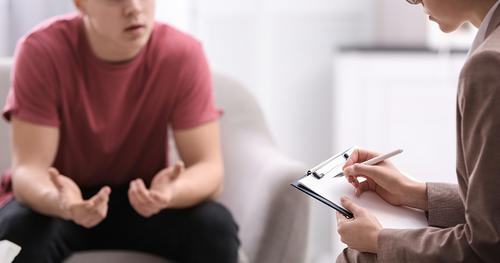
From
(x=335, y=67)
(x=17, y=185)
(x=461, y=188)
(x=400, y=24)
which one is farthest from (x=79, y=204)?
(x=400, y=24)

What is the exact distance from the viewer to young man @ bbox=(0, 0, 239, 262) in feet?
4.42

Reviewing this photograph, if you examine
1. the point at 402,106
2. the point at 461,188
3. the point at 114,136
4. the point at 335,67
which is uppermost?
the point at 461,188

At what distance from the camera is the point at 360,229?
0.93m

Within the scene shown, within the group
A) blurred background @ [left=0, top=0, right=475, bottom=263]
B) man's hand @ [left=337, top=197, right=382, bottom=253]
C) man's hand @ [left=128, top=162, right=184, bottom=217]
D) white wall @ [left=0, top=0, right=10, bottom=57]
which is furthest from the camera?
blurred background @ [left=0, top=0, right=475, bottom=263]

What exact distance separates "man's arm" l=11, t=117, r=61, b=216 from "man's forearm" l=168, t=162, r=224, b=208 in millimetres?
256

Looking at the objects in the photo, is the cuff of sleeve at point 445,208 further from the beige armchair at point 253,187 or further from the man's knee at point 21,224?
the man's knee at point 21,224

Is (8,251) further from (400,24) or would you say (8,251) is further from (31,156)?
(400,24)

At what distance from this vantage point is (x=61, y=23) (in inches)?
60.8

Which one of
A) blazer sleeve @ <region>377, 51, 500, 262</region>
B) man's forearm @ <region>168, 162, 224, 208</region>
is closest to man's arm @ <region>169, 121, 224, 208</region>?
man's forearm @ <region>168, 162, 224, 208</region>

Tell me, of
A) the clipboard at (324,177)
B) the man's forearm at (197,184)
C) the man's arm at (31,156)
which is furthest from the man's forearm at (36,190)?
the clipboard at (324,177)

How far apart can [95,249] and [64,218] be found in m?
0.14

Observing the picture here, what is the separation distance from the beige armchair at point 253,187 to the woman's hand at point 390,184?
408 millimetres

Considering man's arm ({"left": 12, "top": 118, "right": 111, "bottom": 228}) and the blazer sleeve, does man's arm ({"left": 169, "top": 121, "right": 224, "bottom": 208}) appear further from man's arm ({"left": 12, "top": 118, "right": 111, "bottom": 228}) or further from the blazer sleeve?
the blazer sleeve

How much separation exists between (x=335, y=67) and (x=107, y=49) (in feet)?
3.65
